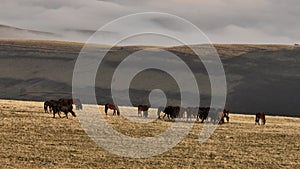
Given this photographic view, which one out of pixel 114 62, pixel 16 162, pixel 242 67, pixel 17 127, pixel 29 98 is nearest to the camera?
pixel 16 162

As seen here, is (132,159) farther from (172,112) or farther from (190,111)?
(190,111)

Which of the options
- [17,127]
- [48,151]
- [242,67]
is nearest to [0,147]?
[48,151]

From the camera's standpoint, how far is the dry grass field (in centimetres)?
2375

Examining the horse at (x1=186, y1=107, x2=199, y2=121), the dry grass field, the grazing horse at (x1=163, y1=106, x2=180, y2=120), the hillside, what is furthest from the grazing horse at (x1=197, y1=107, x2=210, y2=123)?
A: the hillside

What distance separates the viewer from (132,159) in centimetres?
2452

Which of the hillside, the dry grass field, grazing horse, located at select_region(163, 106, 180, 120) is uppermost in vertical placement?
the hillside

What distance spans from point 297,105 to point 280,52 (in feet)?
204

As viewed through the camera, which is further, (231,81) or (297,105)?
(231,81)

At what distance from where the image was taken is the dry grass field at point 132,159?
23.8 metres

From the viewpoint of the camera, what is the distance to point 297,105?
139 meters

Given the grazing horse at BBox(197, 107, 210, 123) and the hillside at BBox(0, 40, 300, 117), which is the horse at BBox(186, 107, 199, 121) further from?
the hillside at BBox(0, 40, 300, 117)

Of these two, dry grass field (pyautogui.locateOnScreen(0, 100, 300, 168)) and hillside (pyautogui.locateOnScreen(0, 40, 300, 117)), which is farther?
hillside (pyautogui.locateOnScreen(0, 40, 300, 117))

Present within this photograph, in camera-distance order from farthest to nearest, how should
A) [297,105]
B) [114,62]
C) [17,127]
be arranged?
1. [114,62]
2. [297,105]
3. [17,127]

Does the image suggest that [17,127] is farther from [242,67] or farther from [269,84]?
[242,67]
